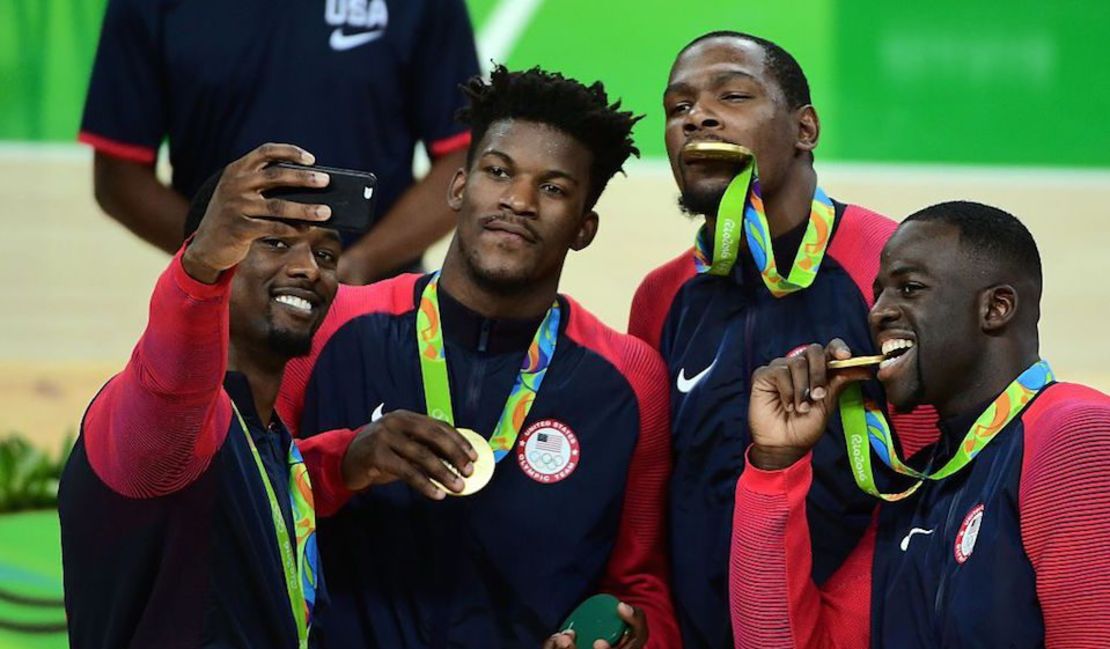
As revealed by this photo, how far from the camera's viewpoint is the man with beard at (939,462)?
3.35 meters

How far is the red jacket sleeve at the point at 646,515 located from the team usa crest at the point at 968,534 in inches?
36.3

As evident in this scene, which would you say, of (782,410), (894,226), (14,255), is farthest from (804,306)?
(14,255)

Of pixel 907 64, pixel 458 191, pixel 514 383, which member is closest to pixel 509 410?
pixel 514 383

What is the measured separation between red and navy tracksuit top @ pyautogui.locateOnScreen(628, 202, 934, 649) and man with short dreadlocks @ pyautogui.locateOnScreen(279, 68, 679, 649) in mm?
70

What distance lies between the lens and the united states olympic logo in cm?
418

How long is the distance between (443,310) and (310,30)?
139cm

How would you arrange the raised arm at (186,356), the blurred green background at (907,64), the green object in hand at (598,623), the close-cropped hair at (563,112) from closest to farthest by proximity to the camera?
the raised arm at (186,356)
the green object in hand at (598,623)
the close-cropped hair at (563,112)
the blurred green background at (907,64)

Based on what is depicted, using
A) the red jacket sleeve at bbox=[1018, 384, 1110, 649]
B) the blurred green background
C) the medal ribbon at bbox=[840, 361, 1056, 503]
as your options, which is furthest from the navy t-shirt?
the blurred green background

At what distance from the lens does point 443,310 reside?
4.30m

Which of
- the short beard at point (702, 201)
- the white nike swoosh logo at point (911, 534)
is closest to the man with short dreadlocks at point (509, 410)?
the short beard at point (702, 201)

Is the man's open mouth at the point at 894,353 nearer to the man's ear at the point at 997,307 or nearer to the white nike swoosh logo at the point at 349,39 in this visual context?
the man's ear at the point at 997,307

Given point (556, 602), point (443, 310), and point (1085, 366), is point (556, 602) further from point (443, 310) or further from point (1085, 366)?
point (1085, 366)

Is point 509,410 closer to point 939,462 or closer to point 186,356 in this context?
point 939,462

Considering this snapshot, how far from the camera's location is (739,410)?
13.8 feet
